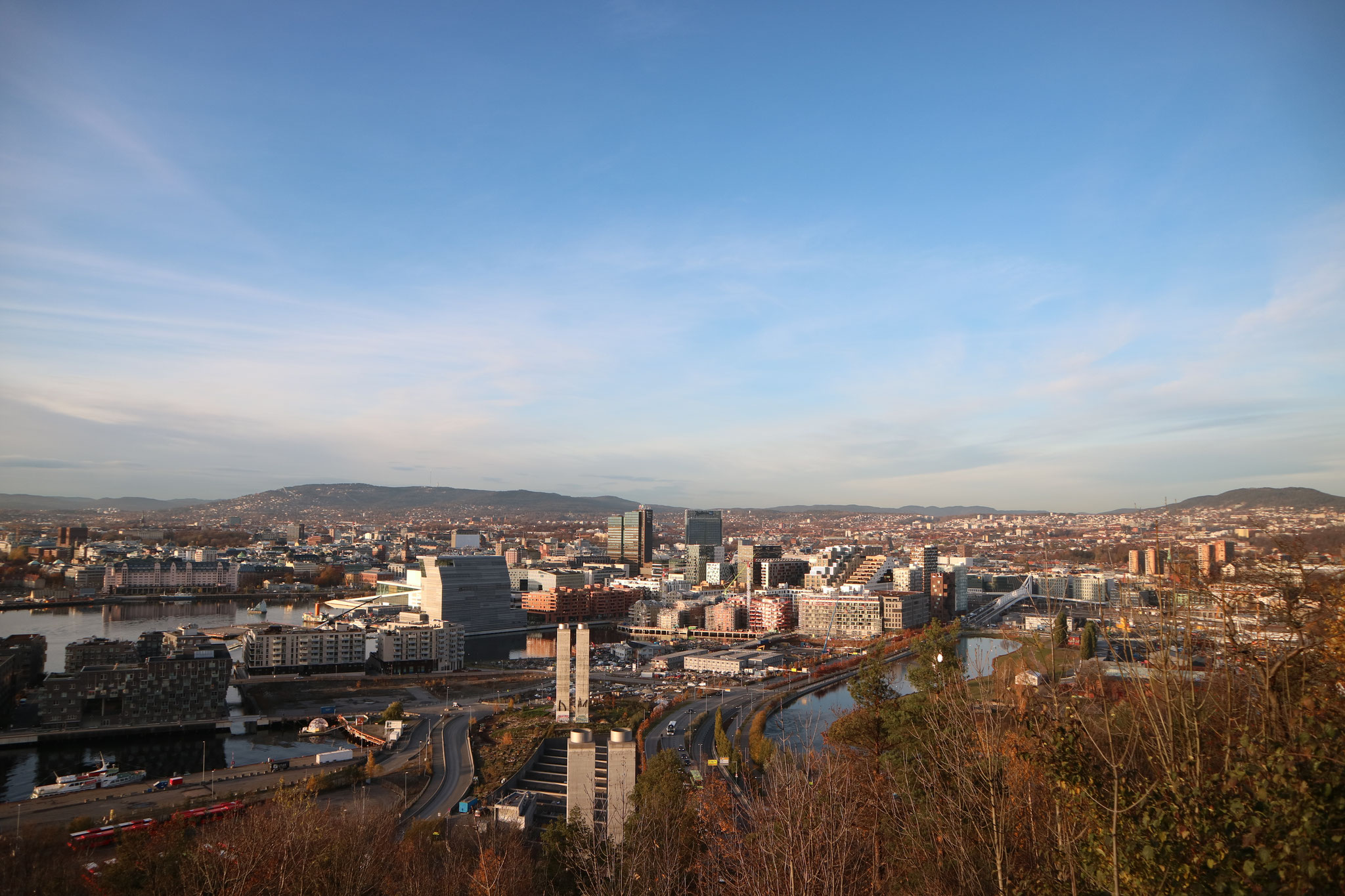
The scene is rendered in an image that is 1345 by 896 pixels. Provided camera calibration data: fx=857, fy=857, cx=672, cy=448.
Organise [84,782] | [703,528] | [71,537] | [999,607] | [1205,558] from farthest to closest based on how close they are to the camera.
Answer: [703,528]
[71,537]
[999,607]
[84,782]
[1205,558]

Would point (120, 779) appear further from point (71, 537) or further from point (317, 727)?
point (71, 537)

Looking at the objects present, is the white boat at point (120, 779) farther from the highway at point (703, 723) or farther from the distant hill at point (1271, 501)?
the distant hill at point (1271, 501)

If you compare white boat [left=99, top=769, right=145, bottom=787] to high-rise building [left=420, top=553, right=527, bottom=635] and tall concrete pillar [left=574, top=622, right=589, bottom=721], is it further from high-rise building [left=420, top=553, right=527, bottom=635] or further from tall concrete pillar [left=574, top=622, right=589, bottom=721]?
high-rise building [left=420, top=553, right=527, bottom=635]

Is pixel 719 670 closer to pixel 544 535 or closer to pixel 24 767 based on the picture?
pixel 24 767

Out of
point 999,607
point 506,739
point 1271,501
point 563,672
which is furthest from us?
point 999,607

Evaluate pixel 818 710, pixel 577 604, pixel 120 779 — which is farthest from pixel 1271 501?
pixel 577 604

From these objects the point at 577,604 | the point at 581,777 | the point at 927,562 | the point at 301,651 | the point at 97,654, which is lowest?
the point at 577,604

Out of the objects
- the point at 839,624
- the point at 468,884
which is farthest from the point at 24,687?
the point at 839,624
